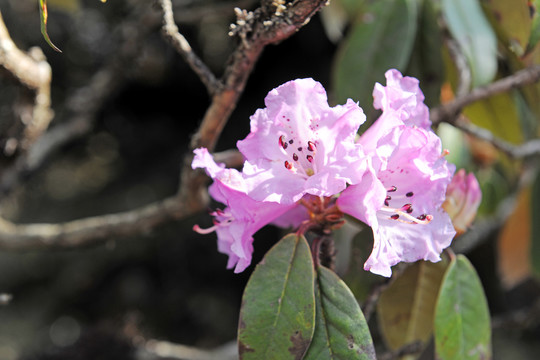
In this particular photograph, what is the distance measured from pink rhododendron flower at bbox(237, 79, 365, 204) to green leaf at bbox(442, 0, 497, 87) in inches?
17.4

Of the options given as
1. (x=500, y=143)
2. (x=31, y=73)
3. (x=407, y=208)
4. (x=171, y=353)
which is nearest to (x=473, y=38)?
(x=500, y=143)

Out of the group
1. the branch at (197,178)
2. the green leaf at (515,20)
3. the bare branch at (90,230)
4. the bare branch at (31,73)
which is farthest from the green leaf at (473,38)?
the bare branch at (31,73)

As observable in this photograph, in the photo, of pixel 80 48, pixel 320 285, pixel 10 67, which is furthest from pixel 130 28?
pixel 320 285

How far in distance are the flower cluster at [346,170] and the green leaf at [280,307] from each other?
0.03m

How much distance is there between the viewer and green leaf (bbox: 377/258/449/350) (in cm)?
94

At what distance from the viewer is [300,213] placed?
2.55 ft

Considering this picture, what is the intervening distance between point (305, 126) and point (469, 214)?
0.31 meters

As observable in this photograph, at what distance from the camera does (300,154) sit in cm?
71

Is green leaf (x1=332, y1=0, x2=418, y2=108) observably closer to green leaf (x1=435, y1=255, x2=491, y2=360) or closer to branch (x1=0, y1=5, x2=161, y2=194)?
green leaf (x1=435, y1=255, x2=491, y2=360)

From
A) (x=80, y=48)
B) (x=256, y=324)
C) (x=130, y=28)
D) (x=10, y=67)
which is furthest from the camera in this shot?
(x=80, y=48)

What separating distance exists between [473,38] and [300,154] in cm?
49

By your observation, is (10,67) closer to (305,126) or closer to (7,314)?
(305,126)

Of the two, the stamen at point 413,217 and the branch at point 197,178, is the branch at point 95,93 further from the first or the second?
the stamen at point 413,217

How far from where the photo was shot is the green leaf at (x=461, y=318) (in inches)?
30.7
